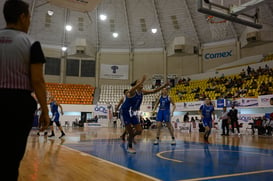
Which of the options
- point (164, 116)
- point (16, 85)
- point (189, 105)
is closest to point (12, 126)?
point (16, 85)

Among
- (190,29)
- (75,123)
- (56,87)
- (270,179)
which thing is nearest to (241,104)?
(190,29)

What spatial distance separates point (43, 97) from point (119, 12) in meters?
28.1

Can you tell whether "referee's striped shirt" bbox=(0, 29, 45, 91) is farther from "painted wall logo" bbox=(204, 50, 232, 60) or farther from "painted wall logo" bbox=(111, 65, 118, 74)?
"painted wall logo" bbox=(111, 65, 118, 74)

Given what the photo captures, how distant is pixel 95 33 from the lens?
31328mm

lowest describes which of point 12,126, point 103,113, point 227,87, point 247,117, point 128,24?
point 103,113

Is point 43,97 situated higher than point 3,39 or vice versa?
point 3,39

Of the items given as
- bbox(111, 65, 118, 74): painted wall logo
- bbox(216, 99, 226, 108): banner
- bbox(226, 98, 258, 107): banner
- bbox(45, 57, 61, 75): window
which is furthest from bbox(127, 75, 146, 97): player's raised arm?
bbox(45, 57, 61, 75): window

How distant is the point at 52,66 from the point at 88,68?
14.7ft

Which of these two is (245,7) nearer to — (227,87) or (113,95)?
(227,87)

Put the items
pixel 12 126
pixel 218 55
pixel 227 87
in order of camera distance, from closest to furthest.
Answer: pixel 12 126, pixel 227 87, pixel 218 55

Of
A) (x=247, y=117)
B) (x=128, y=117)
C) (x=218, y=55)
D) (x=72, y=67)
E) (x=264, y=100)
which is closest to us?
(x=128, y=117)

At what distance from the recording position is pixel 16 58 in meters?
2.13

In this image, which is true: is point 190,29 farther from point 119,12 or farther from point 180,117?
point 180,117

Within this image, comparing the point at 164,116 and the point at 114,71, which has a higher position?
the point at 114,71
